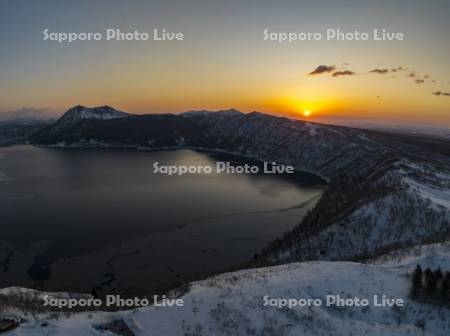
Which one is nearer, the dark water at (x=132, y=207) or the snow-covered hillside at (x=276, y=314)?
the snow-covered hillside at (x=276, y=314)

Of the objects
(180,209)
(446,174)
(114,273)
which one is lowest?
(114,273)

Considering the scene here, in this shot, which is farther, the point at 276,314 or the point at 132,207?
the point at 132,207

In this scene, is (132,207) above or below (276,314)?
below

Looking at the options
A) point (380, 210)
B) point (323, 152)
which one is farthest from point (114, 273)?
point (323, 152)

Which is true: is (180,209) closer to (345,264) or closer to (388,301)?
(345,264)

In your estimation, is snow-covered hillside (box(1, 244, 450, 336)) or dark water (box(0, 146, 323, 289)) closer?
snow-covered hillside (box(1, 244, 450, 336))
